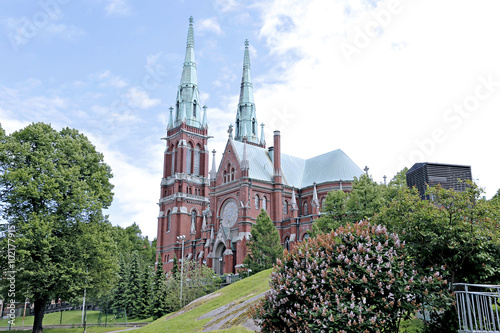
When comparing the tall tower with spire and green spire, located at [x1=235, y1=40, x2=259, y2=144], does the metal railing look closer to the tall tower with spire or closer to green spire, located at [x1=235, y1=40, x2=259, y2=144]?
the tall tower with spire

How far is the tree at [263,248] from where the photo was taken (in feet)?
147

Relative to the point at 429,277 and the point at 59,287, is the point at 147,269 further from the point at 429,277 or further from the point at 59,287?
the point at 429,277

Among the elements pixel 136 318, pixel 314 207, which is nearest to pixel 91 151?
pixel 136 318

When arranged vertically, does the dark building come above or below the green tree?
above

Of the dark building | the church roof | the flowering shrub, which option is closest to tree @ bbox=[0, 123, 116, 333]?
the flowering shrub

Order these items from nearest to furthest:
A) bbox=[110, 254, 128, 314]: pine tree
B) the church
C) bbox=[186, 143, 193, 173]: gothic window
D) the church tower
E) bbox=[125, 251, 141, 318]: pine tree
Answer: bbox=[125, 251, 141, 318]: pine tree < bbox=[110, 254, 128, 314]: pine tree < the church < the church tower < bbox=[186, 143, 193, 173]: gothic window

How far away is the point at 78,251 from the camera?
27.8 metres

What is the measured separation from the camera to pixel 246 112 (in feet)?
268

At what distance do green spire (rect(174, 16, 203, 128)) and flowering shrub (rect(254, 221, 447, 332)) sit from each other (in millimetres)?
70037

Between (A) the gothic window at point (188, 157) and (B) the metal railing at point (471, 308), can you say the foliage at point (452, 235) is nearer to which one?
(B) the metal railing at point (471, 308)

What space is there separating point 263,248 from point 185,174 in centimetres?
3453

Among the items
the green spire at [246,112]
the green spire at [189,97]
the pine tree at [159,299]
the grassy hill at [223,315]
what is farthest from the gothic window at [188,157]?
the grassy hill at [223,315]

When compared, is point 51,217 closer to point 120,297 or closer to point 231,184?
point 120,297

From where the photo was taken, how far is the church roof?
63.8 metres
